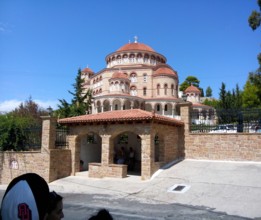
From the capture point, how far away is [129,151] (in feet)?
59.4

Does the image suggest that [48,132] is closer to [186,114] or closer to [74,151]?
[74,151]

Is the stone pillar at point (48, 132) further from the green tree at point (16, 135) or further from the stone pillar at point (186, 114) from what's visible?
the stone pillar at point (186, 114)

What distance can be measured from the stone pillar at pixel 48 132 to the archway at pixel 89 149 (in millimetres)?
1883

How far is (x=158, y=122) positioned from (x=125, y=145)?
4.92 meters

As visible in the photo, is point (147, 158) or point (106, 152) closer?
point (147, 158)

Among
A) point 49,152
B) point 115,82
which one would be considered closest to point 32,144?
point 49,152

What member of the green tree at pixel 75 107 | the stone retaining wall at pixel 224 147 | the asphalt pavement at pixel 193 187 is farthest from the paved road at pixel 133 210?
the green tree at pixel 75 107

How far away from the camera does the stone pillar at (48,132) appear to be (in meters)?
15.4

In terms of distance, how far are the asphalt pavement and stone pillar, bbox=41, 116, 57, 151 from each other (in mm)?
1969

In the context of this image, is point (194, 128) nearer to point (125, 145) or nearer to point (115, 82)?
point (125, 145)

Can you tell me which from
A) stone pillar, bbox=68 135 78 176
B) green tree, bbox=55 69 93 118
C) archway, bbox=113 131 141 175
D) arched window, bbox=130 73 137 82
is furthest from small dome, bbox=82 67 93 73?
stone pillar, bbox=68 135 78 176

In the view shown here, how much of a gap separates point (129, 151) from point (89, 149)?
2.49 metres

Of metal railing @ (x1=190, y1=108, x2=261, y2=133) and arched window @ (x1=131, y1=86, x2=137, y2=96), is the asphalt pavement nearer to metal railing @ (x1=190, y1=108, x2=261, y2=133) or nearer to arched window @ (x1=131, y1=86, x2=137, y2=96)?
metal railing @ (x1=190, y1=108, x2=261, y2=133)

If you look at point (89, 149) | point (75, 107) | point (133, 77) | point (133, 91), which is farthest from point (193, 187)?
point (133, 77)
